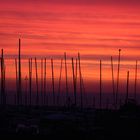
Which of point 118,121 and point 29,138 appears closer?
point 29,138

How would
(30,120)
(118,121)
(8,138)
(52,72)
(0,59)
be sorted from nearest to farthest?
(8,138)
(118,121)
(30,120)
(0,59)
(52,72)

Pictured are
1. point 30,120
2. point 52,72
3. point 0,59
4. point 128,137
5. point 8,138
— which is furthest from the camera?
point 52,72

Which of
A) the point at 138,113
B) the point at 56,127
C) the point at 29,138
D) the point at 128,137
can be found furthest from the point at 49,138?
the point at 138,113

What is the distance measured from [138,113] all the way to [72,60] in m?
29.3

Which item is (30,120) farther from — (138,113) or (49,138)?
(49,138)

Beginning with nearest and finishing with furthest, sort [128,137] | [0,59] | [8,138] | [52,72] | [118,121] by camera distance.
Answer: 1. [8,138]
2. [128,137]
3. [118,121]
4. [0,59]
5. [52,72]

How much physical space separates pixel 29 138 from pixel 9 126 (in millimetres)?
12880

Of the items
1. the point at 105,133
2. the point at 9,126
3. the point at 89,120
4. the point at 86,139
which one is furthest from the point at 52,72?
the point at 86,139

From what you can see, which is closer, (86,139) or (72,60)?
(86,139)

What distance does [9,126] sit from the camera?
55.0 meters

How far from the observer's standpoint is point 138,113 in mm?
55344

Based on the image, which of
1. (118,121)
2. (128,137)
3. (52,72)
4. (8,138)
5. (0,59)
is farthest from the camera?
(52,72)

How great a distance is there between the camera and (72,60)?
84.1m

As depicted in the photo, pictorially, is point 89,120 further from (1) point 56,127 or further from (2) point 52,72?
(2) point 52,72
